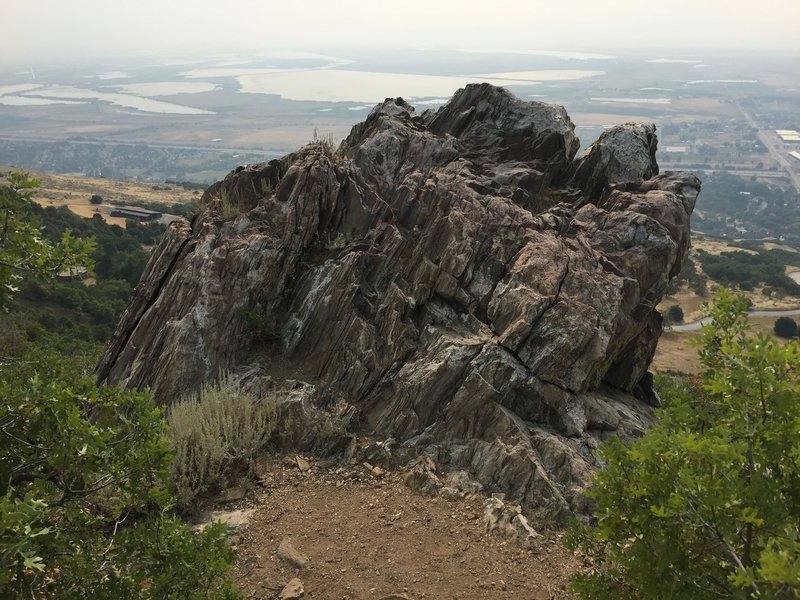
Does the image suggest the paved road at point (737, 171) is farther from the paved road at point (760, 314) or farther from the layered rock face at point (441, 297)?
the layered rock face at point (441, 297)

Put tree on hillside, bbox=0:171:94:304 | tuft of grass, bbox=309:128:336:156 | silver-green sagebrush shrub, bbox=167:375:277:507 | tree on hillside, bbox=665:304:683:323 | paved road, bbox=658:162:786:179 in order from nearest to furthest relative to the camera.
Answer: tree on hillside, bbox=0:171:94:304, silver-green sagebrush shrub, bbox=167:375:277:507, tuft of grass, bbox=309:128:336:156, tree on hillside, bbox=665:304:683:323, paved road, bbox=658:162:786:179

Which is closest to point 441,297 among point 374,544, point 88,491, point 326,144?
point 374,544

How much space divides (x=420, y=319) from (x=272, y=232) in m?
4.02

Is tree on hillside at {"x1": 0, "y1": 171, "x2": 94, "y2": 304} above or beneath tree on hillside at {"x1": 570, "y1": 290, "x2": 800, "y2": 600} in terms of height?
above

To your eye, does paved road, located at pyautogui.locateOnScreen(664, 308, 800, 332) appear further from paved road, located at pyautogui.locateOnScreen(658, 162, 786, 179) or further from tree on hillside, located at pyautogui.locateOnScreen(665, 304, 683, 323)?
paved road, located at pyautogui.locateOnScreen(658, 162, 786, 179)

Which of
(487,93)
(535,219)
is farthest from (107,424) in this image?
(487,93)

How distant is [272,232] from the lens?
13.4m

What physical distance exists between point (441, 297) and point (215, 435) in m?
5.48

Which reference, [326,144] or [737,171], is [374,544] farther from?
[737,171]

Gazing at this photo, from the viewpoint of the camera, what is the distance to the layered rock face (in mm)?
10906

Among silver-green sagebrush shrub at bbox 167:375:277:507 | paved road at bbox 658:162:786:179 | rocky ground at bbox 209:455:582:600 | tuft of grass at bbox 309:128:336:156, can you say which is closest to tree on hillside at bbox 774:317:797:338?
tuft of grass at bbox 309:128:336:156

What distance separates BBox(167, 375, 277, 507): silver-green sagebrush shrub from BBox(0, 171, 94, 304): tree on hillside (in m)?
4.00

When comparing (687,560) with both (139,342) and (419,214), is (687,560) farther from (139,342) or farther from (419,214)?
(139,342)

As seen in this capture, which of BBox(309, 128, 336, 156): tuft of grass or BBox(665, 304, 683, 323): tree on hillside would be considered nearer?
BBox(309, 128, 336, 156): tuft of grass
